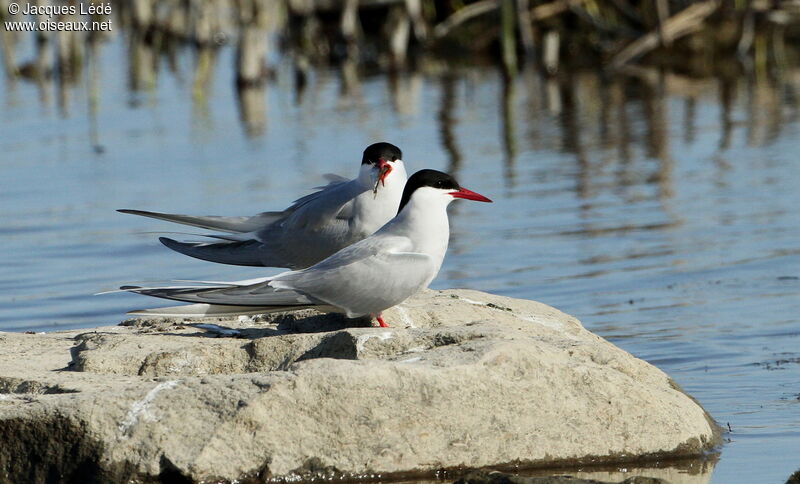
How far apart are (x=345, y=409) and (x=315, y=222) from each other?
78.7 inches

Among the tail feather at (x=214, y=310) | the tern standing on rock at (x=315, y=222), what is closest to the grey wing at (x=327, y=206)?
the tern standing on rock at (x=315, y=222)

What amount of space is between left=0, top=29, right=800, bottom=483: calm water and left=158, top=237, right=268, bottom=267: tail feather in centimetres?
122

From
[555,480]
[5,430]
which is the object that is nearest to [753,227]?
[555,480]

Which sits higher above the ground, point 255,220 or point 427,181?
point 427,181

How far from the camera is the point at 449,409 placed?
171 inches

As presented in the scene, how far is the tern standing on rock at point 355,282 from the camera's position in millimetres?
4980

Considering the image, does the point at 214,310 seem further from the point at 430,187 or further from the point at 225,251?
the point at 225,251

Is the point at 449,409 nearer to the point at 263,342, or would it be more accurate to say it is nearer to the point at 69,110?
the point at 263,342

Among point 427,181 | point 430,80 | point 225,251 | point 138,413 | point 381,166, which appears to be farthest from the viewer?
point 430,80

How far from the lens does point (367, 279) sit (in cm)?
502

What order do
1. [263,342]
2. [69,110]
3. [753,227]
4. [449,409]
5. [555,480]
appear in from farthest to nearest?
[69,110] → [753,227] → [263,342] → [449,409] → [555,480]

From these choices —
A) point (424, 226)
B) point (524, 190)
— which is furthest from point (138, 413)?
point (524, 190)

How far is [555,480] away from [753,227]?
5666 mm

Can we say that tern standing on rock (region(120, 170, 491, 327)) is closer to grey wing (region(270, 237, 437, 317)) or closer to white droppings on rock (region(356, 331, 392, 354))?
grey wing (region(270, 237, 437, 317))
